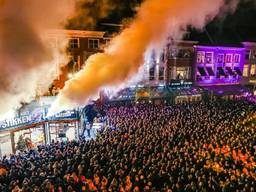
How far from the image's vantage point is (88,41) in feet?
87.0

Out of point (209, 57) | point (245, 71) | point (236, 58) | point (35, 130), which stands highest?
point (209, 57)

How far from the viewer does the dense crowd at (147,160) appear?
35.6ft

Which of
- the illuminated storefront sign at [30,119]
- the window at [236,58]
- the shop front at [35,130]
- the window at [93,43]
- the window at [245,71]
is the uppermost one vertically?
the window at [93,43]

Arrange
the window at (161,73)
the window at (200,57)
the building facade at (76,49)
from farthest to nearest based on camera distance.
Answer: the window at (200,57) → the window at (161,73) → the building facade at (76,49)

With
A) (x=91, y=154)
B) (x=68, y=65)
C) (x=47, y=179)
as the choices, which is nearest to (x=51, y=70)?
(x=68, y=65)

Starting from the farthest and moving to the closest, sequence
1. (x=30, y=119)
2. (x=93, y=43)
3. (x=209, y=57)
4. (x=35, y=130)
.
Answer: (x=209, y=57) → (x=93, y=43) → (x=35, y=130) → (x=30, y=119)

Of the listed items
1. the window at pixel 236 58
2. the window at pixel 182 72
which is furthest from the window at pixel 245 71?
the window at pixel 182 72

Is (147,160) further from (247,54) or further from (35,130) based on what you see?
(247,54)

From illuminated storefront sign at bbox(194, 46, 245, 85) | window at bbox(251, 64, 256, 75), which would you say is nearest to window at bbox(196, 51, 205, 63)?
illuminated storefront sign at bbox(194, 46, 245, 85)

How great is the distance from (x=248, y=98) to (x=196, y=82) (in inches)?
264

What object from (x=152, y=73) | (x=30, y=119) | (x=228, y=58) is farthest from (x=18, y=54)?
(x=228, y=58)

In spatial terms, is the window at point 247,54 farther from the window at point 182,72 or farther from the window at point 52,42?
the window at point 52,42

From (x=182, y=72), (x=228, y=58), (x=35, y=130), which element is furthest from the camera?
(x=228, y=58)

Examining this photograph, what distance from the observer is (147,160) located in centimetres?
1258
